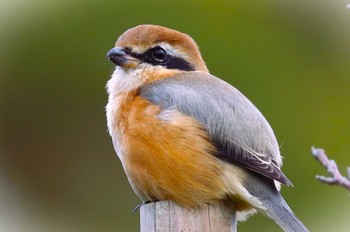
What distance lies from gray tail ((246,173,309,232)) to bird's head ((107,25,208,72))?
1.12 metres

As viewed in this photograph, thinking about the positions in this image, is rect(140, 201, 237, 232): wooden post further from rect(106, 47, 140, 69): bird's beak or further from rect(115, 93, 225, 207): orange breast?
rect(106, 47, 140, 69): bird's beak

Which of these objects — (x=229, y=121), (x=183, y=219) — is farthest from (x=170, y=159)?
(x=183, y=219)

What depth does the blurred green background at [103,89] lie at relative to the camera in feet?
29.2

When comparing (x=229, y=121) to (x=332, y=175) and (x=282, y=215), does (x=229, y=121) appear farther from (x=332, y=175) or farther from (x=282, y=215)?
(x=332, y=175)

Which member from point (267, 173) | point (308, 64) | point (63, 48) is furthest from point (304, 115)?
point (267, 173)

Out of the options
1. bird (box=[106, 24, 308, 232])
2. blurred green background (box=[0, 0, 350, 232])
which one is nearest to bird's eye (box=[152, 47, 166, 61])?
bird (box=[106, 24, 308, 232])

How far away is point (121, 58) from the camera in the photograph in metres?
5.97

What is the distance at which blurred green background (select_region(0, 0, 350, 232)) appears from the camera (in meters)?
8.91

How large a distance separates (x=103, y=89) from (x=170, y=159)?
4307 mm

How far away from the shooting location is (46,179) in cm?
967

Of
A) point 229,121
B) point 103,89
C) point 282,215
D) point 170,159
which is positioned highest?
point 229,121

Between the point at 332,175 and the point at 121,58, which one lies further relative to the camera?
the point at 121,58

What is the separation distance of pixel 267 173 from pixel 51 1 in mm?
→ 4963

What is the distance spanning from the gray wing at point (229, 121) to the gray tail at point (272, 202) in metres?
0.11
